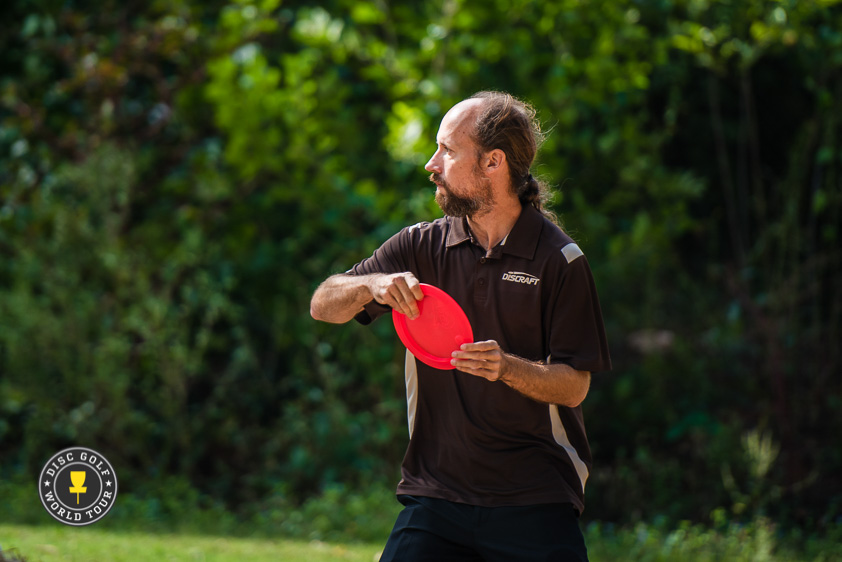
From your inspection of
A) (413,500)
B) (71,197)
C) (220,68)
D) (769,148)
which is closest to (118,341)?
(71,197)

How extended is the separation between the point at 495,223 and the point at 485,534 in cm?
99

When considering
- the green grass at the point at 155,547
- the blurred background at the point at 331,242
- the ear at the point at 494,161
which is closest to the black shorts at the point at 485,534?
the ear at the point at 494,161

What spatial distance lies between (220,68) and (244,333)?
1.94 metres

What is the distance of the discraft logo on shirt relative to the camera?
4.16 m

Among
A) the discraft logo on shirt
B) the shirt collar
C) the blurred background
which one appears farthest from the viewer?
the blurred background

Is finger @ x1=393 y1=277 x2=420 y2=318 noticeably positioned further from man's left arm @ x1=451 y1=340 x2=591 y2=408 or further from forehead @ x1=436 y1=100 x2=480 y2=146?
forehead @ x1=436 y1=100 x2=480 y2=146

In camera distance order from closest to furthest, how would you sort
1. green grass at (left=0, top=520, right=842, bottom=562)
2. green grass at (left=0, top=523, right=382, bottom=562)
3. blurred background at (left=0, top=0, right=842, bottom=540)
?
green grass at (left=0, top=523, right=382, bottom=562)
green grass at (left=0, top=520, right=842, bottom=562)
blurred background at (left=0, top=0, right=842, bottom=540)

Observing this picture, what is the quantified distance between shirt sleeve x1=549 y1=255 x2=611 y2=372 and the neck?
0.88ft

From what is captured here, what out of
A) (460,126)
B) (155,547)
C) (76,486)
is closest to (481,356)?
(460,126)

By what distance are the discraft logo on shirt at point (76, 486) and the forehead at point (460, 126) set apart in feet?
7.10

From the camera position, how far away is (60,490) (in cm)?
418

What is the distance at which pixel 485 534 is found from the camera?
2.94 metres

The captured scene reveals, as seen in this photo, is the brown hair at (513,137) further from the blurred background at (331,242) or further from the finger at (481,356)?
the blurred background at (331,242)

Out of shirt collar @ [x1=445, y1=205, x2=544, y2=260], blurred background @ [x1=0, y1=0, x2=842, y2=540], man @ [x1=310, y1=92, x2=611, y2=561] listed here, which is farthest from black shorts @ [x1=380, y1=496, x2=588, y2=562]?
blurred background @ [x1=0, y1=0, x2=842, y2=540]
